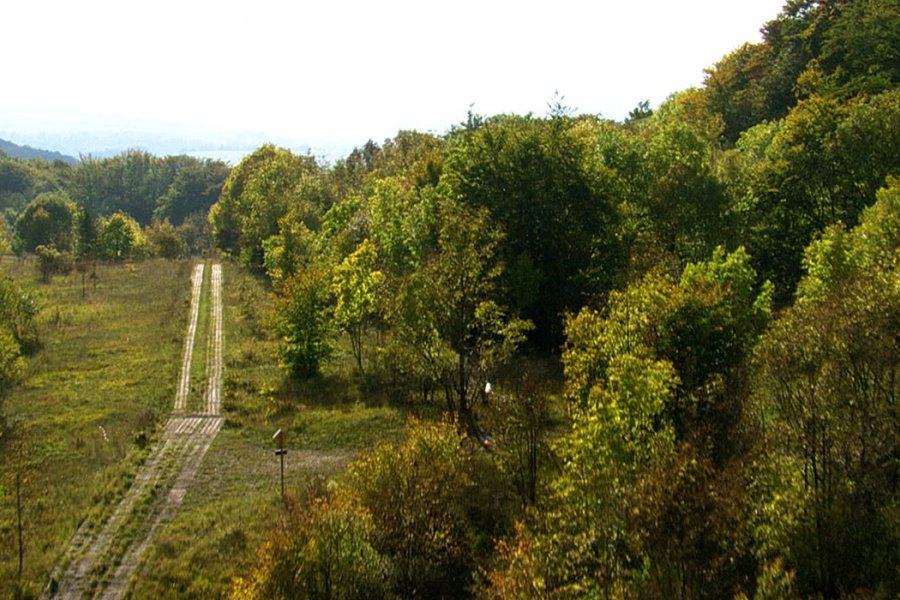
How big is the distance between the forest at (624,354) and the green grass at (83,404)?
9.80 feet

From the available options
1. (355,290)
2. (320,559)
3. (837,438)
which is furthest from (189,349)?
(837,438)

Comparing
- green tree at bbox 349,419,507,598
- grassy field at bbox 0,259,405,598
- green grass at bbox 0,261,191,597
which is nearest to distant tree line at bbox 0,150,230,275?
green grass at bbox 0,261,191,597

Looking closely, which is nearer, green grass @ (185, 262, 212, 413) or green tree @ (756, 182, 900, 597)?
green tree @ (756, 182, 900, 597)

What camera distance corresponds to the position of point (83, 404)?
36.9 meters

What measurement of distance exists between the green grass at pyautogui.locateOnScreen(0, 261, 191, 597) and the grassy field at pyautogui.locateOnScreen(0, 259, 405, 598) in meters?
0.07

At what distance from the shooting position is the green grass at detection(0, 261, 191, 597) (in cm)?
2459

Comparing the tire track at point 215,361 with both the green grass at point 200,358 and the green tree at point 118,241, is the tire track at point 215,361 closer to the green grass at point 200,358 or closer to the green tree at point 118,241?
the green grass at point 200,358

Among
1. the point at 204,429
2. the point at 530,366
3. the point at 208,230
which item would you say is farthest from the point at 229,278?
the point at 208,230

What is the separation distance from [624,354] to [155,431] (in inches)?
961

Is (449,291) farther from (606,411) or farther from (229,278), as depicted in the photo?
(229,278)

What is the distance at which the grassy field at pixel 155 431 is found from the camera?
22.5m

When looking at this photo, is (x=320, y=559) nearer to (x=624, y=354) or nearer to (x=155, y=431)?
(x=624, y=354)

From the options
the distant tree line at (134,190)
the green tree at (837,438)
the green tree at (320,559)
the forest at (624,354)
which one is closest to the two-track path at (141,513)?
the forest at (624,354)

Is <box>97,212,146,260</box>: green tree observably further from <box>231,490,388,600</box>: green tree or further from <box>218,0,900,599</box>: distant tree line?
<box>231,490,388,600</box>: green tree
